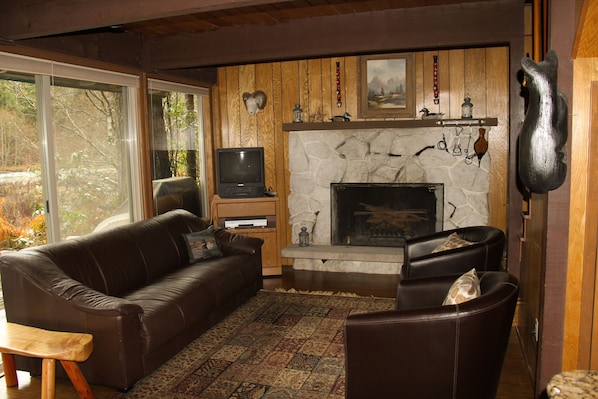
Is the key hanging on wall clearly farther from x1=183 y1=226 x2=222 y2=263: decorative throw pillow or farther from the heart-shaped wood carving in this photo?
x1=183 y1=226 x2=222 y2=263: decorative throw pillow

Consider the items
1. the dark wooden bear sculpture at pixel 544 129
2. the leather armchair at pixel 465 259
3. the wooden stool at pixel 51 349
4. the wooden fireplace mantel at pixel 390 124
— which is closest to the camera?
the dark wooden bear sculpture at pixel 544 129

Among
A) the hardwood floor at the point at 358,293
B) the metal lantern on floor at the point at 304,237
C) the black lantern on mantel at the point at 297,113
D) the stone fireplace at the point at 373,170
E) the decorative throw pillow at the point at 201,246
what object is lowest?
the hardwood floor at the point at 358,293

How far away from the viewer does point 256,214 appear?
5516mm

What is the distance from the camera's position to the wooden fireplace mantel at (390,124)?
5.00 m

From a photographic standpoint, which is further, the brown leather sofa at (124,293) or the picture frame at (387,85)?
the picture frame at (387,85)

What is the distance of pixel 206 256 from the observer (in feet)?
14.7

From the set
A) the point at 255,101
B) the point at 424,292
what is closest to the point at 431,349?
the point at 424,292

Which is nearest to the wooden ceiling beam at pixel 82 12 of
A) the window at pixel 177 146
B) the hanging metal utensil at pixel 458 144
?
the window at pixel 177 146

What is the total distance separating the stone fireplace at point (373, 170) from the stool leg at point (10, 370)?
320 cm

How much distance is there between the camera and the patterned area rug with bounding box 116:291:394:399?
2957 millimetres

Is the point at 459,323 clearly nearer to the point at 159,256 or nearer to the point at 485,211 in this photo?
the point at 159,256

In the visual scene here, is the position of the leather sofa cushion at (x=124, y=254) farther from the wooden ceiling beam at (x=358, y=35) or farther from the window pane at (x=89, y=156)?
the wooden ceiling beam at (x=358, y=35)

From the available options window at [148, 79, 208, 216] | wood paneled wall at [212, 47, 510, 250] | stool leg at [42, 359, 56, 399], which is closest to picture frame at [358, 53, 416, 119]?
wood paneled wall at [212, 47, 510, 250]

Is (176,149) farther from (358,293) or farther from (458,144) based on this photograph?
(458,144)
